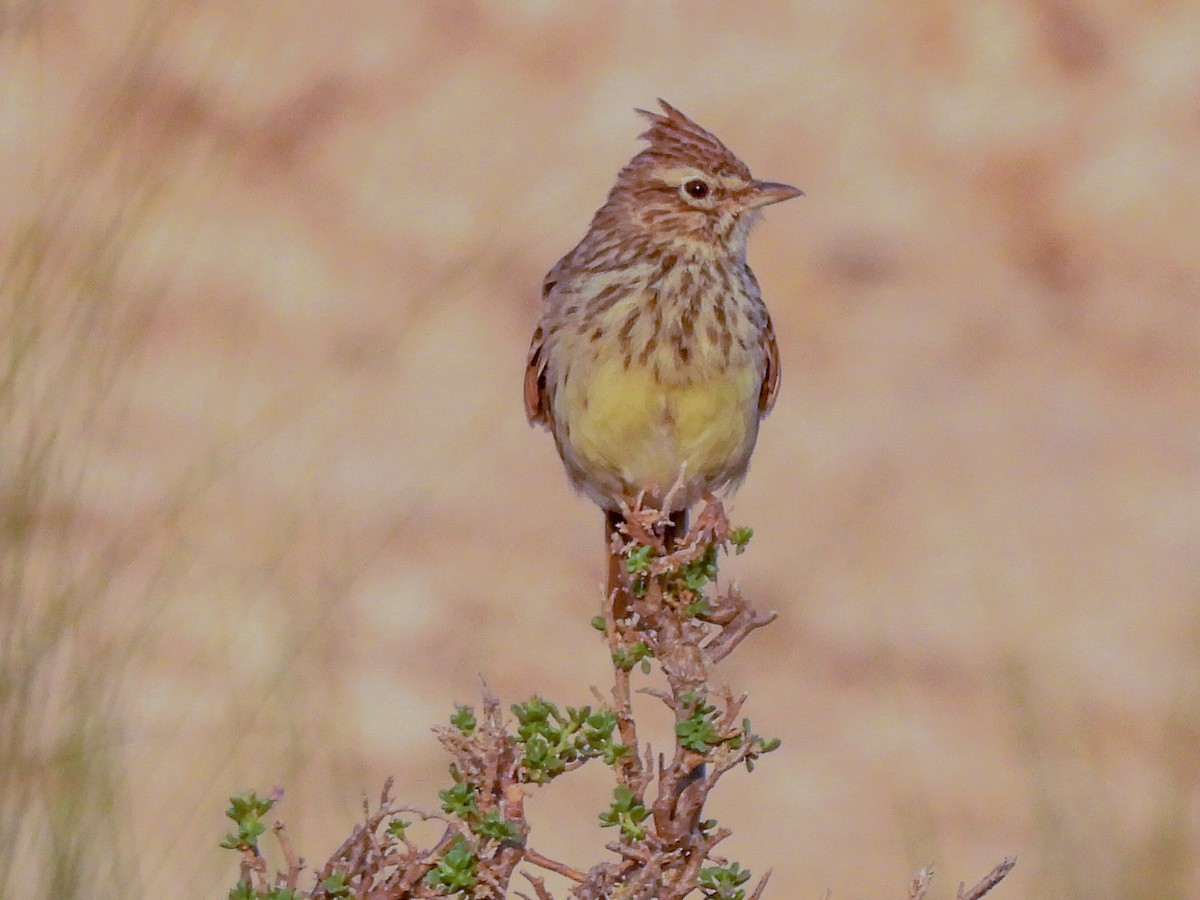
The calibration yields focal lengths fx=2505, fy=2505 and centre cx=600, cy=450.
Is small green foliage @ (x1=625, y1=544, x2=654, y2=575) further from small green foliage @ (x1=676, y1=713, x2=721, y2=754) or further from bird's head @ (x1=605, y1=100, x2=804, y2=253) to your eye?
bird's head @ (x1=605, y1=100, x2=804, y2=253)

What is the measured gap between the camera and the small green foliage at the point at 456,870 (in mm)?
2781

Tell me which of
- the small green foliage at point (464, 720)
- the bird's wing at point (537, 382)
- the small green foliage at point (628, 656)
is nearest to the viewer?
the small green foliage at point (464, 720)

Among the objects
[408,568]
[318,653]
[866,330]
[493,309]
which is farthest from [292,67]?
[318,653]

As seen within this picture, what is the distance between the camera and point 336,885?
9.14ft

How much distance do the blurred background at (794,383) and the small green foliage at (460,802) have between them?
1.68m

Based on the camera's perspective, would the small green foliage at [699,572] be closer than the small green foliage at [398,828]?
No

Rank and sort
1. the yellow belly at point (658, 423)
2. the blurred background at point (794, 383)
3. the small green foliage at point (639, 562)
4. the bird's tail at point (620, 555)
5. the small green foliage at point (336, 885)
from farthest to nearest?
the blurred background at point (794, 383)
the yellow belly at point (658, 423)
the bird's tail at point (620, 555)
the small green foliage at point (639, 562)
the small green foliage at point (336, 885)

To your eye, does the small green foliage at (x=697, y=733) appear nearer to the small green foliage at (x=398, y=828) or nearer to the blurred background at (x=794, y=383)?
the small green foliage at (x=398, y=828)

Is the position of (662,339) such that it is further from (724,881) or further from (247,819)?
(247,819)

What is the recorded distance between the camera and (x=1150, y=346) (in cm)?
1043

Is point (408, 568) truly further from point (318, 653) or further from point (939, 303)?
point (318, 653)

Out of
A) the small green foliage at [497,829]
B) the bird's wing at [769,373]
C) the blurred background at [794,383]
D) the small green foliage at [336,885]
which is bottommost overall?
the small green foliage at [336,885]

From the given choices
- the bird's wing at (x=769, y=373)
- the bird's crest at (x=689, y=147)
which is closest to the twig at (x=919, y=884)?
the bird's wing at (x=769, y=373)

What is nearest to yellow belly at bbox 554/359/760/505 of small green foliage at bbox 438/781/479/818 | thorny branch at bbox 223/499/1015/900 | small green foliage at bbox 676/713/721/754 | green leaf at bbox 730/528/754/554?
green leaf at bbox 730/528/754/554
